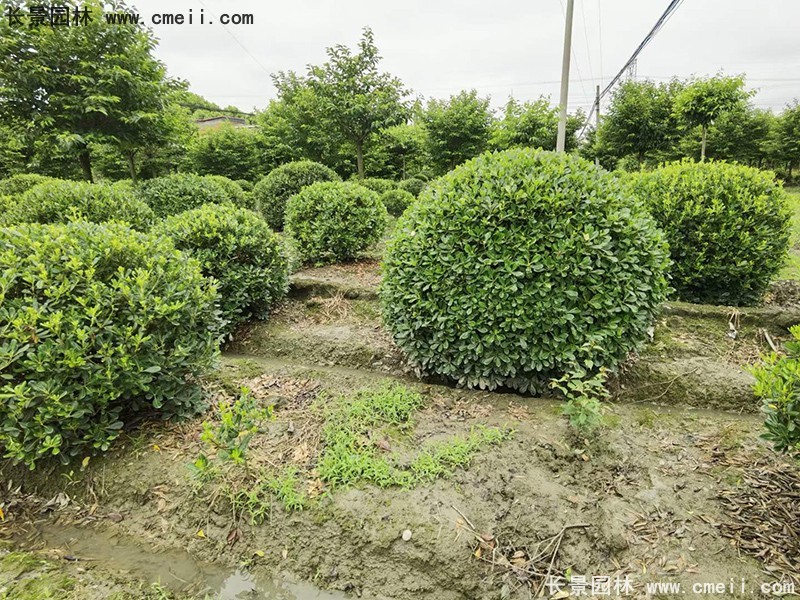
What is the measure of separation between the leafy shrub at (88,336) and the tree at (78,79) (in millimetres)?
5175

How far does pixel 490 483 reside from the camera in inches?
84.7

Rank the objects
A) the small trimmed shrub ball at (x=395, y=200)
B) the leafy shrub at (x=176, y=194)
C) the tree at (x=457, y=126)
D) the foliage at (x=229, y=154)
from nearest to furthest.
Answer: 1. the leafy shrub at (x=176, y=194)
2. the small trimmed shrub ball at (x=395, y=200)
3. the tree at (x=457, y=126)
4. the foliage at (x=229, y=154)

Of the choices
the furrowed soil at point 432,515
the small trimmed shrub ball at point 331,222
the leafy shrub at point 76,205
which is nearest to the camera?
the furrowed soil at point 432,515

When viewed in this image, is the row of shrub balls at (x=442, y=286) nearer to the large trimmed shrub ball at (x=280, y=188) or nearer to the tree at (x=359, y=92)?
the large trimmed shrub ball at (x=280, y=188)

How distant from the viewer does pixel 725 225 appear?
3.80m

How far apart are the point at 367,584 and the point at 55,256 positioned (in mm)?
2410

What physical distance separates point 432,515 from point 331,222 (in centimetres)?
441

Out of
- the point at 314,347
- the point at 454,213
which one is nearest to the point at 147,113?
the point at 314,347

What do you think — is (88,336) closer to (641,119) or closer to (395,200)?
(395,200)

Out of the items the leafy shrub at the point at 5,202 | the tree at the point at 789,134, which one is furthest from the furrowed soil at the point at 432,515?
the tree at the point at 789,134

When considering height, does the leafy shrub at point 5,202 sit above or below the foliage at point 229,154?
below

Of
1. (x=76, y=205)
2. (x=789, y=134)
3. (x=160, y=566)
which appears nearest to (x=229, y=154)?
(x=76, y=205)

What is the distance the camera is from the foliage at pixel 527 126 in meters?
15.9
